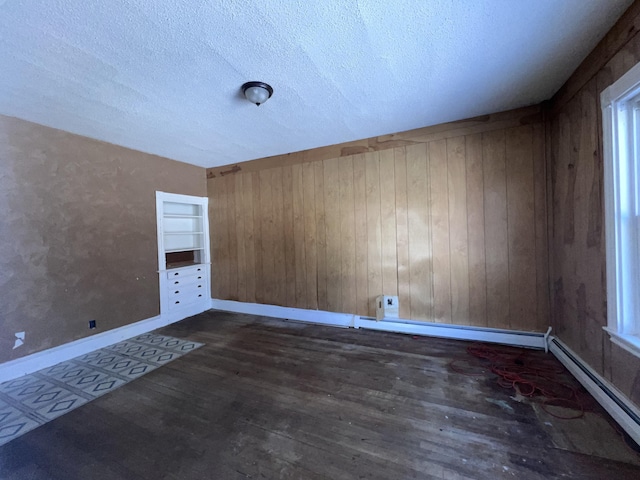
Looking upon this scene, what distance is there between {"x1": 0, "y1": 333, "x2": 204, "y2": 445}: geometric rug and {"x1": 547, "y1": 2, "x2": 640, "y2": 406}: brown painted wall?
3.58m

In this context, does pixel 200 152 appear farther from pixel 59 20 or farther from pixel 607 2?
pixel 607 2

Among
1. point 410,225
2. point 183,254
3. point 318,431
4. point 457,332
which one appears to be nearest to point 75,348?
point 183,254

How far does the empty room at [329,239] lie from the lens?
139 cm

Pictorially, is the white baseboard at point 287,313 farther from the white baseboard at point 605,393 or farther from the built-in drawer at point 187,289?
the white baseboard at point 605,393

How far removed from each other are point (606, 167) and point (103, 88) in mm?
3627

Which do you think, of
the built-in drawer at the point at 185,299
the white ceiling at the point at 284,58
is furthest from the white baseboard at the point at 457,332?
the built-in drawer at the point at 185,299

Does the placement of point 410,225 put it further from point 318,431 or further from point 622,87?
point 318,431


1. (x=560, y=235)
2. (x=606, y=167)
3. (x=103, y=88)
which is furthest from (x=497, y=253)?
(x=103, y=88)

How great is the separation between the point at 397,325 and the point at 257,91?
289 centimetres

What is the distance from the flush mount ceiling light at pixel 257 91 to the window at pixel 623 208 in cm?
227

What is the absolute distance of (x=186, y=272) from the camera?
13.1 feet

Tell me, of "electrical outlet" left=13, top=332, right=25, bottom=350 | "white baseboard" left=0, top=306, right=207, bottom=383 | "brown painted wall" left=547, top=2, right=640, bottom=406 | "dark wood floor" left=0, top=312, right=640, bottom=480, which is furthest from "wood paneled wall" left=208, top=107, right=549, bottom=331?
"electrical outlet" left=13, top=332, right=25, bottom=350

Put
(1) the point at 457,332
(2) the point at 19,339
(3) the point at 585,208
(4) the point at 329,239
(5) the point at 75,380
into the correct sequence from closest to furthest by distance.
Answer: (3) the point at 585,208
(5) the point at 75,380
(2) the point at 19,339
(1) the point at 457,332
(4) the point at 329,239

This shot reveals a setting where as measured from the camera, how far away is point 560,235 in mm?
2234
